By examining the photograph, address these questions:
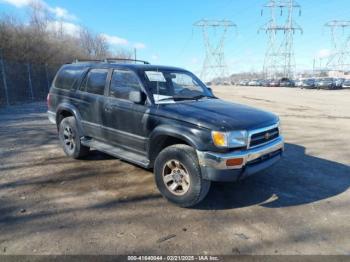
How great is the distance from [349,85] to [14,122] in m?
48.9

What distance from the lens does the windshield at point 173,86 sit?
466 centimetres

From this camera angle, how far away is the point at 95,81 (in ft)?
18.0

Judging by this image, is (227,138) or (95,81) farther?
(95,81)

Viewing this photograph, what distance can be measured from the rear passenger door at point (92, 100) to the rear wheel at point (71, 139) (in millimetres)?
325

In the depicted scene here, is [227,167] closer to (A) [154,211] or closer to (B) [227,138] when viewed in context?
(B) [227,138]

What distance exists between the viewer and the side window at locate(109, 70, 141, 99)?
4773 mm

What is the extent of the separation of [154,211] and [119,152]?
133 centimetres

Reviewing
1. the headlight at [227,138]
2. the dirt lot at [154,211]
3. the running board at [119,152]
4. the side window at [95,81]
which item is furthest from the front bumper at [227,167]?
the side window at [95,81]

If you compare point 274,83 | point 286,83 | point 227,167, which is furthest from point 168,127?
point 274,83

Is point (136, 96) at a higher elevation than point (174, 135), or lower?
higher

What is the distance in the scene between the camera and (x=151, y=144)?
14.3 ft

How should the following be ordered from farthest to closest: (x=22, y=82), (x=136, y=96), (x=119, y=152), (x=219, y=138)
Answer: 1. (x=22, y=82)
2. (x=119, y=152)
3. (x=136, y=96)
4. (x=219, y=138)

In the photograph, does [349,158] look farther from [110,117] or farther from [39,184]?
[39,184]

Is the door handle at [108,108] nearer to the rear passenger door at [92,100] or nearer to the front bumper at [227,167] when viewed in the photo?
the rear passenger door at [92,100]
